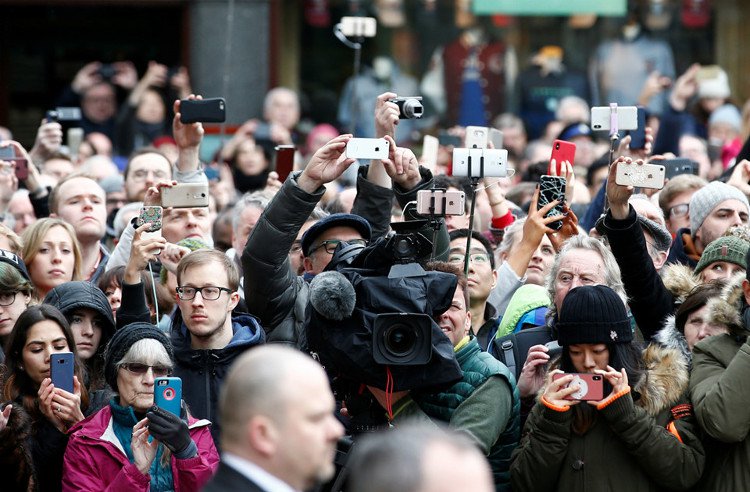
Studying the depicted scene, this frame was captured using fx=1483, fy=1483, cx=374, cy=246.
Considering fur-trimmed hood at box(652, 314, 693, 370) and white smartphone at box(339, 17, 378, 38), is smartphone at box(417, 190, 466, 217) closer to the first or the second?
fur-trimmed hood at box(652, 314, 693, 370)

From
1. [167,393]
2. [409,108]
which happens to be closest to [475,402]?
[167,393]

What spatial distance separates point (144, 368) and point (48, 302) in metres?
1.07

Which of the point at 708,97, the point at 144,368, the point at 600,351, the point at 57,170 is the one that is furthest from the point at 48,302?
the point at 708,97

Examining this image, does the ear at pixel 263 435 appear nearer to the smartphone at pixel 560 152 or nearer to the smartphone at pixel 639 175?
the smartphone at pixel 639 175

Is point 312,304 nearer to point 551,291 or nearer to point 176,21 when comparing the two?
point 551,291

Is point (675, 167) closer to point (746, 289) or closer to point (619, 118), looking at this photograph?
point (619, 118)

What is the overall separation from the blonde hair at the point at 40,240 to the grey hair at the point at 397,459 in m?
4.15

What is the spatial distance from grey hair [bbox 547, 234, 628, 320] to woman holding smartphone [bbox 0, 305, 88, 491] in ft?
6.15

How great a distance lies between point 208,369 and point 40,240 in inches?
64.9

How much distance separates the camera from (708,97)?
12281 millimetres

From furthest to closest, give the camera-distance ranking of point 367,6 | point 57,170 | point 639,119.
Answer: point 367,6, point 57,170, point 639,119

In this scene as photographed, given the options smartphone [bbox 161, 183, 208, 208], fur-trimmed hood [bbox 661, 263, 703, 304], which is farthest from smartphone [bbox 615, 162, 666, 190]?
smartphone [bbox 161, 183, 208, 208]

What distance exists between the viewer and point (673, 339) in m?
5.56

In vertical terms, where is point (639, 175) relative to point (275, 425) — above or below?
above
